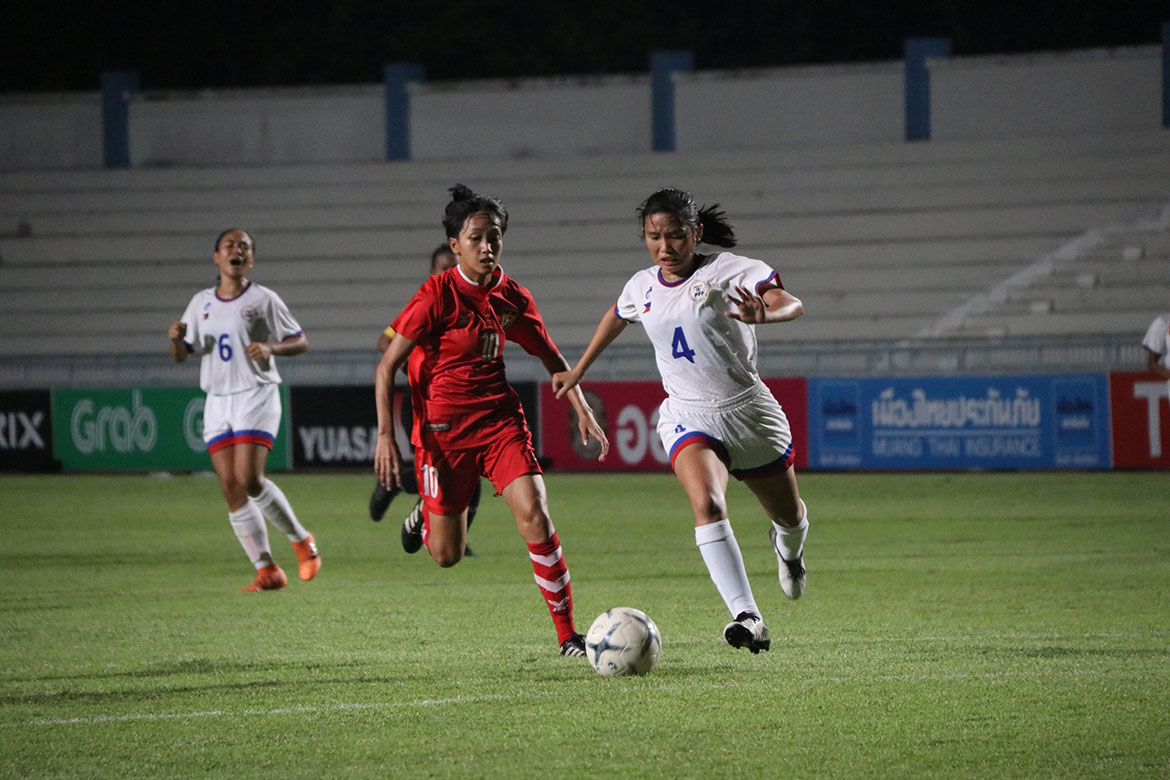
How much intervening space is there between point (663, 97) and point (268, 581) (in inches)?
725

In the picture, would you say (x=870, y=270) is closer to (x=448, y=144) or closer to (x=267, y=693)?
(x=448, y=144)

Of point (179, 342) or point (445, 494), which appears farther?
point (179, 342)

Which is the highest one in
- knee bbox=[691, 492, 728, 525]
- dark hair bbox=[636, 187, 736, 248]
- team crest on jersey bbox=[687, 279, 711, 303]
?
dark hair bbox=[636, 187, 736, 248]

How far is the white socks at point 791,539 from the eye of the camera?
7787 mm

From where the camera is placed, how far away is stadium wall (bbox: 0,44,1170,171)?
82.4 ft

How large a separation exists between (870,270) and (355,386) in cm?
847

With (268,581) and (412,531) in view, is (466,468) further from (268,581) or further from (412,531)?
(268,581)

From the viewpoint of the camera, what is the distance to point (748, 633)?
6.34 metres

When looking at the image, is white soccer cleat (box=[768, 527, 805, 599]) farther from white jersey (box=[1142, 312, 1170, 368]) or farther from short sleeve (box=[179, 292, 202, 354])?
white jersey (box=[1142, 312, 1170, 368])

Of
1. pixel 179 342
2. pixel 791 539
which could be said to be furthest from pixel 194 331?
→ pixel 791 539

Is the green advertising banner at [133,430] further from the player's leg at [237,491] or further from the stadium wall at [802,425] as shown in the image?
the player's leg at [237,491]

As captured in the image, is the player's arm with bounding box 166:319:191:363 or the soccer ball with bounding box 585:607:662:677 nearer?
the soccer ball with bounding box 585:607:662:677

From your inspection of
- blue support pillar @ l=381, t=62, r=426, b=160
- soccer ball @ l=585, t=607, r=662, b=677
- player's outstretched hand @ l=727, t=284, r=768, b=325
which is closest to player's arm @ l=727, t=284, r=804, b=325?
player's outstretched hand @ l=727, t=284, r=768, b=325

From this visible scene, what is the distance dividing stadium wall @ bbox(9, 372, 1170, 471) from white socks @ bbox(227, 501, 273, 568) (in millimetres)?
9532
